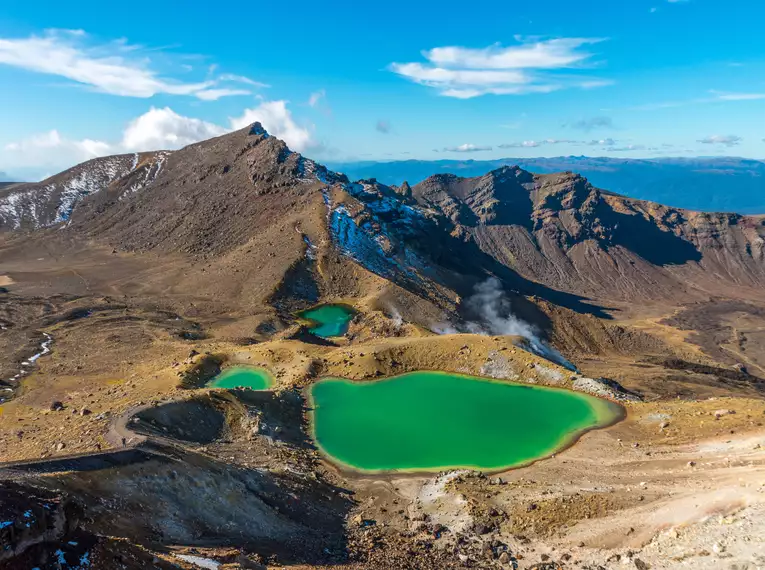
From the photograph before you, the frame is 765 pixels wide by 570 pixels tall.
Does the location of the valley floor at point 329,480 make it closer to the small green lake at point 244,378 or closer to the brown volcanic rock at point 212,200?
the small green lake at point 244,378

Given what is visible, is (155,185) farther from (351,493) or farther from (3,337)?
(351,493)

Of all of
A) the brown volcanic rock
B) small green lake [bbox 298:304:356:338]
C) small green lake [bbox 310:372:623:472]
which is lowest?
small green lake [bbox 310:372:623:472]

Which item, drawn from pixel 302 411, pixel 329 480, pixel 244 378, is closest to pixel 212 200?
pixel 244 378

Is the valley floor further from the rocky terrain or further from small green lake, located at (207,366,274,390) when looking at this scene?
small green lake, located at (207,366,274,390)

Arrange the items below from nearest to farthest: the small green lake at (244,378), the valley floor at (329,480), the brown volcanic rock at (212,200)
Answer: the valley floor at (329,480), the small green lake at (244,378), the brown volcanic rock at (212,200)

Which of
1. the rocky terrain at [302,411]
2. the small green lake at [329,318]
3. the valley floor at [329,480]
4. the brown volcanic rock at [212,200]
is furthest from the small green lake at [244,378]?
the brown volcanic rock at [212,200]

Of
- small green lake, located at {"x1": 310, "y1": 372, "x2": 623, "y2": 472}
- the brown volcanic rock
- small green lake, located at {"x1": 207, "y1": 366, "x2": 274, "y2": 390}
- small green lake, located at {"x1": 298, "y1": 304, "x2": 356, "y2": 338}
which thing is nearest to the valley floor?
small green lake, located at {"x1": 207, "y1": 366, "x2": 274, "y2": 390}
